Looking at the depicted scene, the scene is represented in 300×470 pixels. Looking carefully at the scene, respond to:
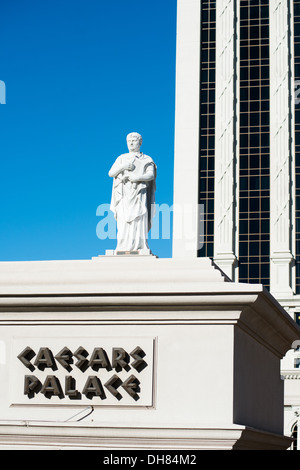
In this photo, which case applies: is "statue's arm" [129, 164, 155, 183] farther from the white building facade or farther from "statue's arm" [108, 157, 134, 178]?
the white building facade

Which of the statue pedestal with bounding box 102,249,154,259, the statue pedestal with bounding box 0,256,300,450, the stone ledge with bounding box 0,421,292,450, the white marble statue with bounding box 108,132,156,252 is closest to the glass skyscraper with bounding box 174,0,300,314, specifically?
the white marble statue with bounding box 108,132,156,252

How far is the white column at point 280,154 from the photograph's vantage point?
5712 centimetres

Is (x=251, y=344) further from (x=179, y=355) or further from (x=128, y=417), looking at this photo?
(x=128, y=417)

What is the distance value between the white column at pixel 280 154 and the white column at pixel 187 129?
210 inches

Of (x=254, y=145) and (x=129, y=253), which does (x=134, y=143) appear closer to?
(x=129, y=253)

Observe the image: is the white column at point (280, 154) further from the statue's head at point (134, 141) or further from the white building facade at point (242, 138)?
the statue's head at point (134, 141)

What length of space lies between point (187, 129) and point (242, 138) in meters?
4.13

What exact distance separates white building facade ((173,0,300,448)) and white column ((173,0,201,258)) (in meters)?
0.07

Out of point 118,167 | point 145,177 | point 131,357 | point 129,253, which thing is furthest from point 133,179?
point 131,357

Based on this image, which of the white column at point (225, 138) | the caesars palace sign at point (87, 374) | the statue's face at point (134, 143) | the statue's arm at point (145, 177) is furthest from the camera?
the white column at point (225, 138)

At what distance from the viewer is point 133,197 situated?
14656 millimetres

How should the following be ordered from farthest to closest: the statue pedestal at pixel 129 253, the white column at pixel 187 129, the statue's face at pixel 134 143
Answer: the white column at pixel 187 129, the statue's face at pixel 134 143, the statue pedestal at pixel 129 253

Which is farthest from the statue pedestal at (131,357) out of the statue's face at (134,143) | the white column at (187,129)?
the white column at (187,129)

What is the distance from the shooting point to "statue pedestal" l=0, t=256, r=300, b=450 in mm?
12602
